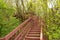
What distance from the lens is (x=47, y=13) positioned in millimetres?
9969

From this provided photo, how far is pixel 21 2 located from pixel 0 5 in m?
6.46

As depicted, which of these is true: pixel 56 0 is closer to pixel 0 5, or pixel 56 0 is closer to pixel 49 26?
pixel 49 26

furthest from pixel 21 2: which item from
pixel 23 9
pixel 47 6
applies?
pixel 47 6

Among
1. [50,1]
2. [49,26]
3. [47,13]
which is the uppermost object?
[50,1]

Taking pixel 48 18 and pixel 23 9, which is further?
pixel 23 9

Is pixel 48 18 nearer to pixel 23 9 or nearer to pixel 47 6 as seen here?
pixel 47 6

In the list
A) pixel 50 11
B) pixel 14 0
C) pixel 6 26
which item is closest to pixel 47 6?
pixel 50 11

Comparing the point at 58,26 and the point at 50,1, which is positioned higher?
the point at 50,1

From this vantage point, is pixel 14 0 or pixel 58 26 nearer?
pixel 58 26

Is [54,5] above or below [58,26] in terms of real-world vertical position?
above

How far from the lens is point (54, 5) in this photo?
9375mm

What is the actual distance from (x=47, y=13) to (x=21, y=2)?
602cm

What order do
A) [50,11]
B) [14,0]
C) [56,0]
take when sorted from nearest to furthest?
[56,0] < [50,11] < [14,0]

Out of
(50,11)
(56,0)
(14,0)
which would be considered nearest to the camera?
(56,0)
